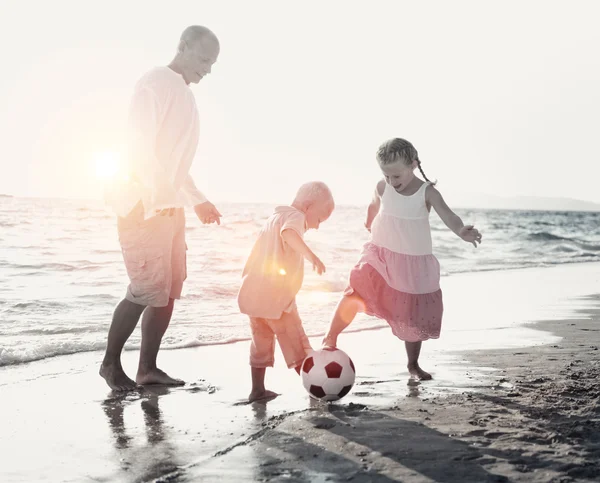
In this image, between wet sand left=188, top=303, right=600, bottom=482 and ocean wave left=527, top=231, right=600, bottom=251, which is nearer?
wet sand left=188, top=303, right=600, bottom=482

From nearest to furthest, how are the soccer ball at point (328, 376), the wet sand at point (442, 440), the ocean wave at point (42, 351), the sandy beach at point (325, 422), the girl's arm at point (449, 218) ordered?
the wet sand at point (442, 440), the sandy beach at point (325, 422), the soccer ball at point (328, 376), the girl's arm at point (449, 218), the ocean wave at point (42, 351)

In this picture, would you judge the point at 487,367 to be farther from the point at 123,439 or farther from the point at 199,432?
the point at 123,439

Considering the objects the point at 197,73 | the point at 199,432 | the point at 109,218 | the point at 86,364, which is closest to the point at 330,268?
the point at 86,364

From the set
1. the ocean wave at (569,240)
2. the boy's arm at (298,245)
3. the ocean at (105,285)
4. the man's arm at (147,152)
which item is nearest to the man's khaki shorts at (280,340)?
the boy's arm at (298,245)

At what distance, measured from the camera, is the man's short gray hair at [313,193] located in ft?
14.1

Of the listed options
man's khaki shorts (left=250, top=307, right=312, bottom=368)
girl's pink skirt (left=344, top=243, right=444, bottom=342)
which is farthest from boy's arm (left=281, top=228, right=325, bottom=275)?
girl's pink skirt (left=344, top=243, right=444, bottom=342)

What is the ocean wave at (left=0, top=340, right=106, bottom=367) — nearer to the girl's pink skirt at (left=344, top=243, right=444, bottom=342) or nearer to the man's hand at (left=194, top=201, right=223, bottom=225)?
the man's hand at (left=194, top=201, right=223, bottom=225)

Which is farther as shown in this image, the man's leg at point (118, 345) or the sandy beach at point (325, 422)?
the man's leg at point (118, 345)

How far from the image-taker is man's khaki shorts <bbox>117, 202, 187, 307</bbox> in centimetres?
448

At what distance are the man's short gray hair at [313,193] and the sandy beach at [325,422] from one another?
110 centimetres

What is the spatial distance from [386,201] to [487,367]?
129 cm

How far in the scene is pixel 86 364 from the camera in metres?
5.58

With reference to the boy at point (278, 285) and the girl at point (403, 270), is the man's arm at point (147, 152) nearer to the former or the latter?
the boy at point (278, 285)

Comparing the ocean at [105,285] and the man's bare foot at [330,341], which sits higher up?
the man's bare foot at [330,341]
